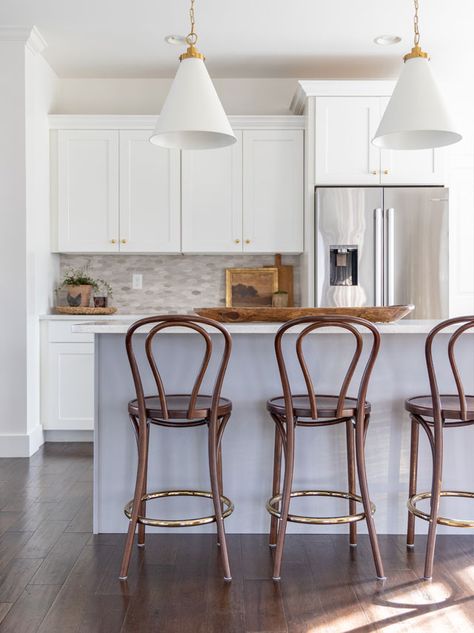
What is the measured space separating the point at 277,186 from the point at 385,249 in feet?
3.10

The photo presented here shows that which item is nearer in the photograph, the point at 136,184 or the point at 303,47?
the point at 303,47

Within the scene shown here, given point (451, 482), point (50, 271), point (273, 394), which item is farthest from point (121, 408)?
point (50, 271)

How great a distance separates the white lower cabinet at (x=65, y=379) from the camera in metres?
4.65

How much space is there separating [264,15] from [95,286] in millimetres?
2315

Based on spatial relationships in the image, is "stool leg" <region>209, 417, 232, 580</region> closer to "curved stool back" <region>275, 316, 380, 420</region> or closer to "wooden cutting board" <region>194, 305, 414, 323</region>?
"curved stool back" <region>275, 316, 380, 420</region>

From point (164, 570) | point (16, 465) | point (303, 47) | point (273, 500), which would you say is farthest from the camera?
→ point (303, 47)

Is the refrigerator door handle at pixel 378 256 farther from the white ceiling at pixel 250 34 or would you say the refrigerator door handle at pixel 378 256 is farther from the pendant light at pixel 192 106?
the pendant light at pixel 192 106

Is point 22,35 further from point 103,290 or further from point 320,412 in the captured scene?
point 320,412

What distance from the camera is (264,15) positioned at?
406 cm

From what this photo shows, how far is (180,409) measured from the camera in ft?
8.16

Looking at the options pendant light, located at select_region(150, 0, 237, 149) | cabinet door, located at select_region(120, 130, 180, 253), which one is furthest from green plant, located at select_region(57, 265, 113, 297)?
pendant light, located at select_region(150, 0, 237, 149)

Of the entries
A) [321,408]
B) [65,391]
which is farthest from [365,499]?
[65,391]

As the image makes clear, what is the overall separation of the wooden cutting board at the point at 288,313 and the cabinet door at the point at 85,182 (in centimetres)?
230

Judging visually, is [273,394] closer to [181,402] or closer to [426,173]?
[181,402]
